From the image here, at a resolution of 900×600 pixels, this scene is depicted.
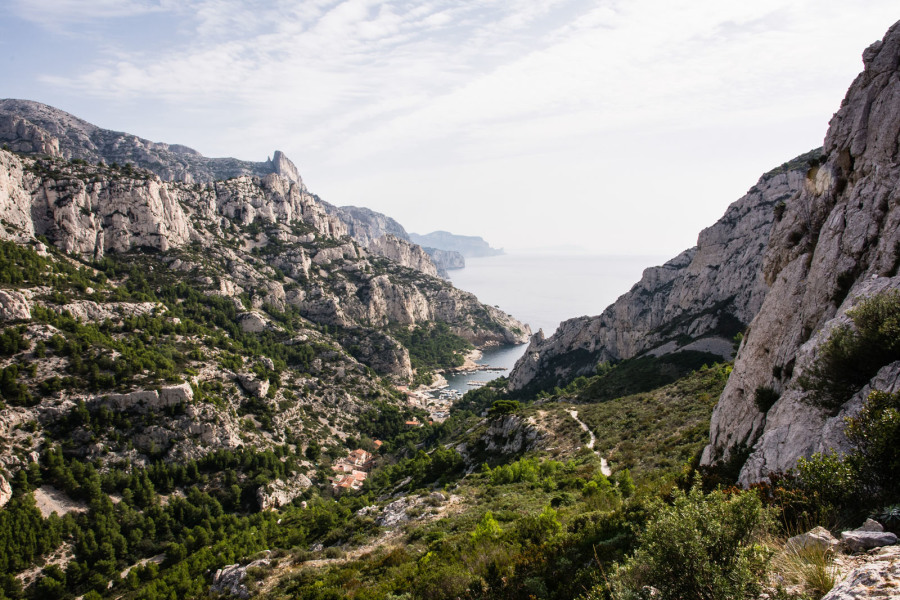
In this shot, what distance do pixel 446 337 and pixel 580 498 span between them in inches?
6150

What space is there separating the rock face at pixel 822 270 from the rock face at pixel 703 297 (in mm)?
29314

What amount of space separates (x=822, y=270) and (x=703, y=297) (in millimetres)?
62077

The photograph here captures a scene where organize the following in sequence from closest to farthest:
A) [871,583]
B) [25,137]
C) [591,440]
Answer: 1. [871,583]
2. [591,440]
3. [25,137]

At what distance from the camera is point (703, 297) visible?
6825 cm

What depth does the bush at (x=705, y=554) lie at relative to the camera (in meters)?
5.16

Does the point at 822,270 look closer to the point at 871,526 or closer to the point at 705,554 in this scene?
the point at 871,526

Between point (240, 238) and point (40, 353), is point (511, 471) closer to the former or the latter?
point (40, 353)

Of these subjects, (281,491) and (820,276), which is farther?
(281,491)

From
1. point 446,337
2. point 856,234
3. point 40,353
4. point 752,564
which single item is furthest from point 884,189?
point 446,337

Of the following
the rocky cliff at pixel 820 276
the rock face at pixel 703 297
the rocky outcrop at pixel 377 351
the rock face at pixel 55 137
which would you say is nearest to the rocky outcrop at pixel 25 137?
the rock face at pixel 55 137

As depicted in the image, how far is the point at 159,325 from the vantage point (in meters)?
69.4

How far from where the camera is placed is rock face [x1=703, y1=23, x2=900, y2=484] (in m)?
10.2

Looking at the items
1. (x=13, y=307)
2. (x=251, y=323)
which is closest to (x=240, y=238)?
(x=251, y=323)

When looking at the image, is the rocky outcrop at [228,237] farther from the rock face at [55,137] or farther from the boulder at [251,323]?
the rock face at [55,137]
